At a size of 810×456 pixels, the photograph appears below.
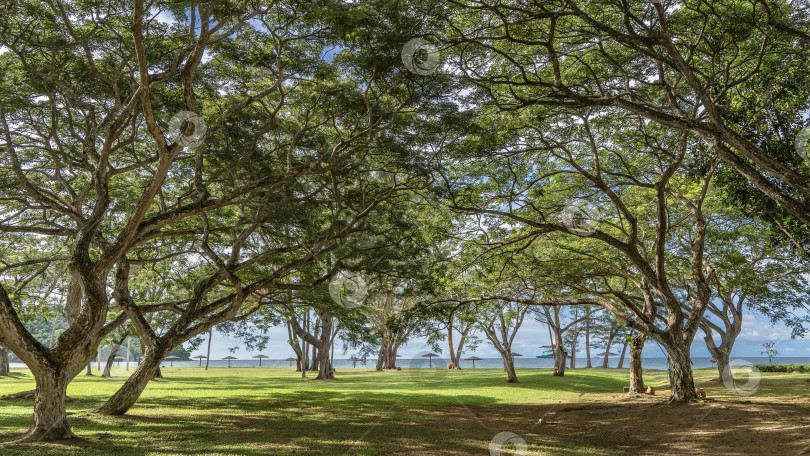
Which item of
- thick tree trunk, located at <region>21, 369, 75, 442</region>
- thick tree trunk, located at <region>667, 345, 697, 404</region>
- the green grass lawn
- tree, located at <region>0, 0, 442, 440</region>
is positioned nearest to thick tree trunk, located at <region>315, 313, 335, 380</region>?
the green grass lawn

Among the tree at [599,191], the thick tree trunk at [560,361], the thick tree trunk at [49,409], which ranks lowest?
the thick tree trunk at [560,361]

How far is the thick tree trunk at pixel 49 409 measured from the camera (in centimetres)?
867

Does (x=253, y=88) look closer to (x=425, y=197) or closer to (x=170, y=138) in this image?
(x=170, y=138)

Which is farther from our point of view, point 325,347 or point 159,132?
point 325,347

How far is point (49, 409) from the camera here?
28.8 ft

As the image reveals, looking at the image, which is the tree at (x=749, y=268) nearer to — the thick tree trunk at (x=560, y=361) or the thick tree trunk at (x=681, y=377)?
the thick tree trunk at (x=681, y=377)

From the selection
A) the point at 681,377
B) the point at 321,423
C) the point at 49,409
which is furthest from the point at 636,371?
the point at 49,409

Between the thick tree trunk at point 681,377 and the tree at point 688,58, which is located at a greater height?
the tree at point 688,58

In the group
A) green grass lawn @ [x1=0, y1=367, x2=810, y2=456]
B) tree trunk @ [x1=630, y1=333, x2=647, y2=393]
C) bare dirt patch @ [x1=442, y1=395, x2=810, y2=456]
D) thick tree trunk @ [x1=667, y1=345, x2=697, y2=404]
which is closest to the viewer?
green grass lawn @ [x1=0, y1=367, x2=810, y2=456]

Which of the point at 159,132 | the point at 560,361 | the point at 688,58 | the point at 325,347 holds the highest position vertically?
the point at 688,58

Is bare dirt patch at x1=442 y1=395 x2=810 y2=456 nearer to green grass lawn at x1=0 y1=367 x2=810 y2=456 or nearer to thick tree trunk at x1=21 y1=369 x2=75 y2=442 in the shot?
green grass lawn at x1=0 y1=367 x2=810 y2=456

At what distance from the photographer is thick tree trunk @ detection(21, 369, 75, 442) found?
867cm

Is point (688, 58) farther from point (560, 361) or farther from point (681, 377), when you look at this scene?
point (560, 361)

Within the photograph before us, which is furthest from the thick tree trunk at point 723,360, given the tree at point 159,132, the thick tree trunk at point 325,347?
the thick tree trunk at point 325,347
